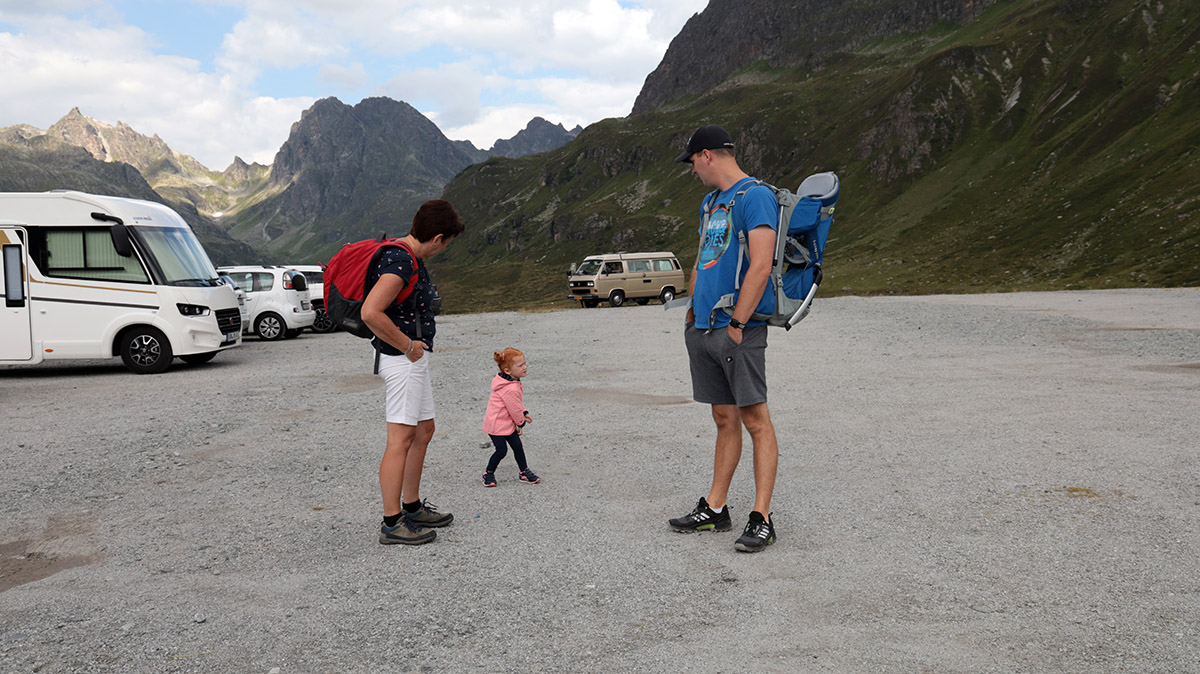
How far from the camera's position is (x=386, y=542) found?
15.7ft

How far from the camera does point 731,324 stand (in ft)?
14.5

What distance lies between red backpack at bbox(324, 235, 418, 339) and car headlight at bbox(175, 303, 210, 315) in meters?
11.1

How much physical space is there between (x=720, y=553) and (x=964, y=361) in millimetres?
9663

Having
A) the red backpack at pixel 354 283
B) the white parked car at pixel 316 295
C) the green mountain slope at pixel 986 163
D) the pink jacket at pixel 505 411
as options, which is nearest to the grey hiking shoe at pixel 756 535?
the pink jacket at pixel 505 411

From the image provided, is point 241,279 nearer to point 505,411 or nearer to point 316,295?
point 316,295

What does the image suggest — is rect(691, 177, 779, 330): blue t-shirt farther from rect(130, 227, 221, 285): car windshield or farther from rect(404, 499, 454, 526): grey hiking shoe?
rect(130, 227, 221, 285): car windshield

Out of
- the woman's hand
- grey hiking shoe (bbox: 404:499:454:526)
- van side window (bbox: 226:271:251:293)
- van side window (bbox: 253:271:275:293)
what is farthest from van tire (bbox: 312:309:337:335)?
the woman's hand

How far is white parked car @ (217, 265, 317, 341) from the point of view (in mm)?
20906

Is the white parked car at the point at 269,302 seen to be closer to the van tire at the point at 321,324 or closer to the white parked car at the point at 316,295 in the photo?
the white parked car at the point at 316,295

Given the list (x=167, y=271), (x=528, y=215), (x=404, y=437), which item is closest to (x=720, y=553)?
(x=404, y=437)

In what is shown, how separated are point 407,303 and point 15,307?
12.8 metres

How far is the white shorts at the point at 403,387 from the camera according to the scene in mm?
4746

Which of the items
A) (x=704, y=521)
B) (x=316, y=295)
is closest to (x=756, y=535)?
(x=704, y=521)

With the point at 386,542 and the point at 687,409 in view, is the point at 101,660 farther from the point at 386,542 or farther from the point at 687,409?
the point at 687,409
